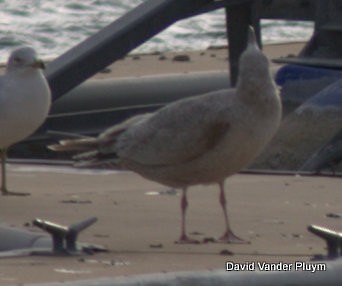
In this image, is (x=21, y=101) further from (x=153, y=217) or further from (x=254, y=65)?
(x=254, y=65)

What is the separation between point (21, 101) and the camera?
873 cm

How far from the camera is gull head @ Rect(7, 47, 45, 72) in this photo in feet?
29.4

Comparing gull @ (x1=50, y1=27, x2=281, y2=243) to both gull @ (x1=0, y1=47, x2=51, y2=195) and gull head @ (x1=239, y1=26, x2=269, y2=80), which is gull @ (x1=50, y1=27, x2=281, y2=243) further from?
gull @ (x1=0, y1=47, x2=51, y2=195)

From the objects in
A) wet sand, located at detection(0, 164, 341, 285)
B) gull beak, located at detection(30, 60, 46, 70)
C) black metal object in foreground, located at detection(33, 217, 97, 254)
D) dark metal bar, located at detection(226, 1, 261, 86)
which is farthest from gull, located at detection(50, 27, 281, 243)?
dark metal bar, located at detection(226, 1, 261, 86)

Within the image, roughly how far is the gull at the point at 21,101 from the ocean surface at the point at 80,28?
28.6ft

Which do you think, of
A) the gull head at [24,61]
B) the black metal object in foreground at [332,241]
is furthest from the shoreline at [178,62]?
the black metal object in foreground at [332,241]

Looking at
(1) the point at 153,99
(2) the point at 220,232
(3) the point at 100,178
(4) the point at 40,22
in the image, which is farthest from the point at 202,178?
(4) the point at 40,22

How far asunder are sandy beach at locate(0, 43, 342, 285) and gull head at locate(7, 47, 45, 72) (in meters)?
0.70

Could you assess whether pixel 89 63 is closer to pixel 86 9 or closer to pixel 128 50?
pixel 128 50

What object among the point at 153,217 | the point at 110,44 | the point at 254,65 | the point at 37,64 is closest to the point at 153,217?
the point at 153,217

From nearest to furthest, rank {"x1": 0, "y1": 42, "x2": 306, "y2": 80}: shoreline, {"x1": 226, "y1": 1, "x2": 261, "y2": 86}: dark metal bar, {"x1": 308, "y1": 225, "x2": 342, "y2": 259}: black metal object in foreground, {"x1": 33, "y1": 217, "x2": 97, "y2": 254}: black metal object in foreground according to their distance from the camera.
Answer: {"x1": 308, "y1": 225, "x2": 342, "y2": 259}: black metal object in foreground → {"x1": 33, "y1": 217, "x2": 97, "y2": 254}: black metal object in foreground → {"x1": 226, "y1": 1, "x2": 261, "y2": 86}: dark metal bar → {"x1": 0, "y1": 42, "x2": 306, "y2": 80}: shoreline

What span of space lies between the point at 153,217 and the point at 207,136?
953 millimetres

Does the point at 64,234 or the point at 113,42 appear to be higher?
the point at 113,42

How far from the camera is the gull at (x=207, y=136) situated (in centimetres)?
680
